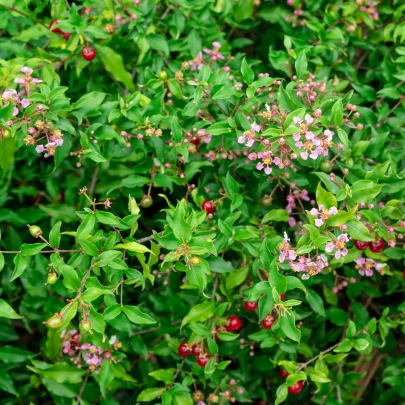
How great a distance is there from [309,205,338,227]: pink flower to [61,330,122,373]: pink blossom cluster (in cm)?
105

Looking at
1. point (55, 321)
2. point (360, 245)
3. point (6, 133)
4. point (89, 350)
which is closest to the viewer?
point (55, 321)

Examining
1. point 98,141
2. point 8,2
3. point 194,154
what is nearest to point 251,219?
point 194,154

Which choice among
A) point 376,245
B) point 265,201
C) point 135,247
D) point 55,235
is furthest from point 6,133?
point 376,245

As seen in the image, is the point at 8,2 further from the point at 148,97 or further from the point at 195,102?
the point at 195,102

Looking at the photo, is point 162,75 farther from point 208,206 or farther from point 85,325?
point 85,325

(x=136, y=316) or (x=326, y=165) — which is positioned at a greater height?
(x=326, y=165)

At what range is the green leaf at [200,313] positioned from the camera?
2.27m

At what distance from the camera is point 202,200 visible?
2396 millimetres

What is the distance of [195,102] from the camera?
2.14 meters

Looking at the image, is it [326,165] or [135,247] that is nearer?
[135,247]

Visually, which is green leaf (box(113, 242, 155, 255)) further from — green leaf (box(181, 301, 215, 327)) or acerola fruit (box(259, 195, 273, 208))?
acerola fruit (box(259, 195, 273, 208))

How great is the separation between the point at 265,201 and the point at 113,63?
40.6 inches

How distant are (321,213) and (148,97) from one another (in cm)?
116

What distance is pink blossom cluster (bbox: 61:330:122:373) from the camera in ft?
7.90
